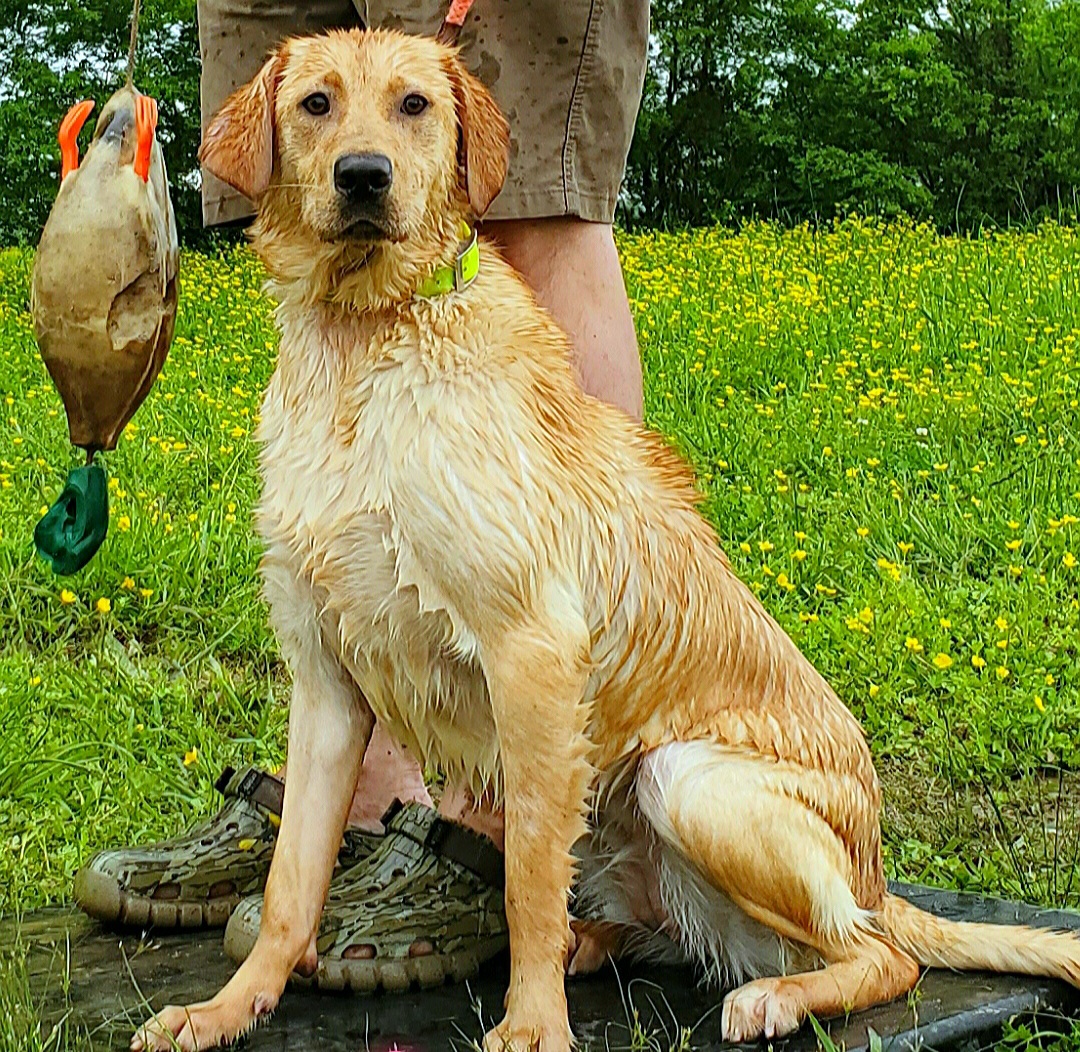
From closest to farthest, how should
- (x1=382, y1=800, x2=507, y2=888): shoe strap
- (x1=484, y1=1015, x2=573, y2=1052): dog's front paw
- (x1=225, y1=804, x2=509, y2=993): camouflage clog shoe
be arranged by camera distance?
1. (x1=484, y1=1015, x2=573, y2=1052): dog's front paw
2. (x1=225, y1=804, x2=509, y2=993): camouflage clog shoe
3. (x1=382, y1=800, x2=507, y2=888): shoe strap

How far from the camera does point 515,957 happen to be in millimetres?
2535

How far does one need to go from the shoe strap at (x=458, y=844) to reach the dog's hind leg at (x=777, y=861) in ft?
1.59

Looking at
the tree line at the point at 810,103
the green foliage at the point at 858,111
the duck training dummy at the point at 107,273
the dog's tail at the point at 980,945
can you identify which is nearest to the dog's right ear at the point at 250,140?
the duck training dummy at the point at 107,273

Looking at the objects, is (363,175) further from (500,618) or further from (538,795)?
(538,795)

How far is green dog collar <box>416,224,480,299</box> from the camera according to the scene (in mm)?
2704

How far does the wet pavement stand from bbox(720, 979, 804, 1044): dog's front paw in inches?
1.1

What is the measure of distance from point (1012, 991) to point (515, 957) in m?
0.87

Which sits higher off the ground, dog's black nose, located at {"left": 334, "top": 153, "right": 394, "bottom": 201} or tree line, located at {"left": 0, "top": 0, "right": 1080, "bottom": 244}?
tree line, located at {"left": 0, "top": 0, "right": 1080, "bottom": 244}

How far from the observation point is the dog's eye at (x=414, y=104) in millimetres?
2660

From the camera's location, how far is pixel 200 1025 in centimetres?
255

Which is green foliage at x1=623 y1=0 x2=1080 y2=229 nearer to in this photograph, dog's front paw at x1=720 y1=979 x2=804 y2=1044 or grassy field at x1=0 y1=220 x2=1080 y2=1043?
grassy field at x1=0 y1=220 x2=1080 y2=1043

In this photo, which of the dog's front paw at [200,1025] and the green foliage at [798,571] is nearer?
the dog's front paw at [200,1025]

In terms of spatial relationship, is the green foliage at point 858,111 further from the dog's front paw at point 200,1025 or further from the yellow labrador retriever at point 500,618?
the dog's front paw at point 200,1025

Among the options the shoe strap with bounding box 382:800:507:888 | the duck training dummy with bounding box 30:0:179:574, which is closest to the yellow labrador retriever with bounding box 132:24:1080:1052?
the duck training dummy with bounding box 30:0:179:574
